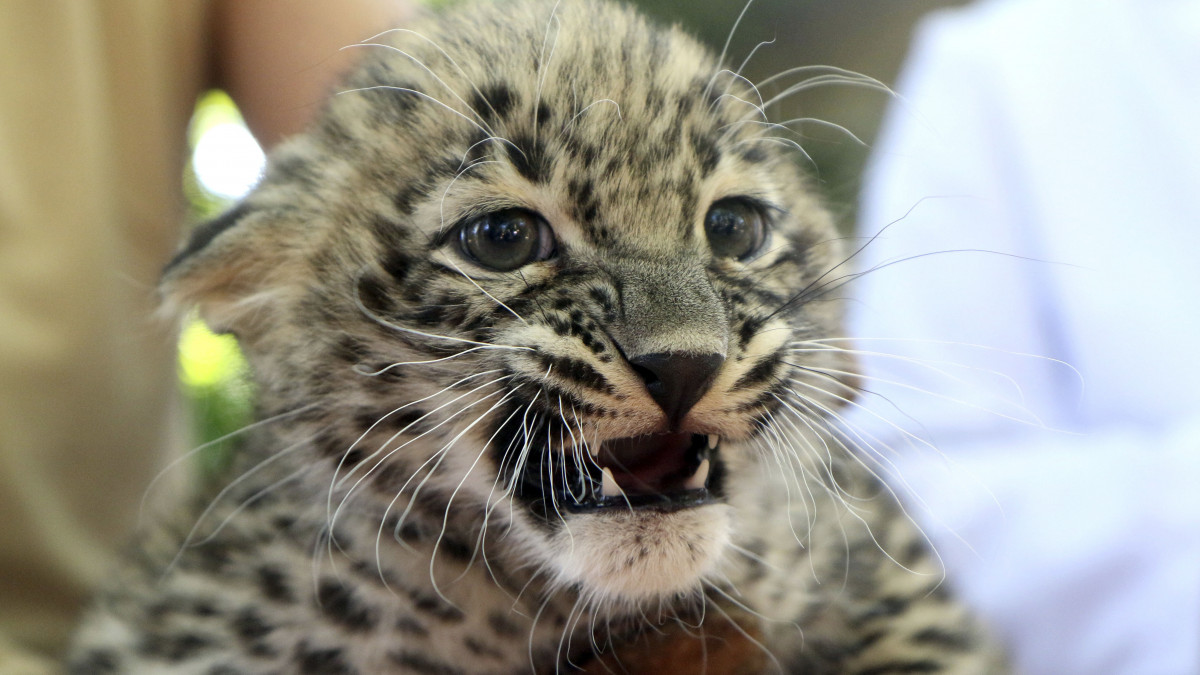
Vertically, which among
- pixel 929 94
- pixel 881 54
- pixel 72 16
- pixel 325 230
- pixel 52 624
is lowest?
pixel 52 624

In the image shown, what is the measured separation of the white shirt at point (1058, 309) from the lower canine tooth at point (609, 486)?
1209mm

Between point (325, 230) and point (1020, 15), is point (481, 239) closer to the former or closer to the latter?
point (325, 230)

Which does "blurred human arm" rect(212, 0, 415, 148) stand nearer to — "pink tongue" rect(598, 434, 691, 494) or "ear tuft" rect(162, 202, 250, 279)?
"ear tuft" rect(162, 202, 250, 279)

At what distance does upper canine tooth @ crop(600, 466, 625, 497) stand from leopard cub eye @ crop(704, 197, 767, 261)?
39 centimetres

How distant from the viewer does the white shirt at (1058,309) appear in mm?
2311

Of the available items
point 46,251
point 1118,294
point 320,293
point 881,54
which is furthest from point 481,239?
point 881,54

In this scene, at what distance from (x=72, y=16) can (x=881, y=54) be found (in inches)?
133

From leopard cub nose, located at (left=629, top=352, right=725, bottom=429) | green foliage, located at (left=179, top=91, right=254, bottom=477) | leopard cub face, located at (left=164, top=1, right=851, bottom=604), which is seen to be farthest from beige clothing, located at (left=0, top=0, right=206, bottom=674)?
leopard cub nose, located at (left=629, top=352, right=725, bottom=429)

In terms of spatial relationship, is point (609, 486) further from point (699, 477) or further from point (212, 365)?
point (212, 365)

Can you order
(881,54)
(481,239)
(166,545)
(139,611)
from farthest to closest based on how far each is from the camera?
(881,54), (166,545), (139,611), (481,239)

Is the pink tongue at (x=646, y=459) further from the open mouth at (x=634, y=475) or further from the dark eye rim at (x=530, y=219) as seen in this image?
the dark eye rim at (x=530, y=219)

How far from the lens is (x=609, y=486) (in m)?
1.15

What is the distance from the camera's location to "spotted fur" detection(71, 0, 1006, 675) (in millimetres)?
1155

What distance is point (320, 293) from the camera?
1.36m
